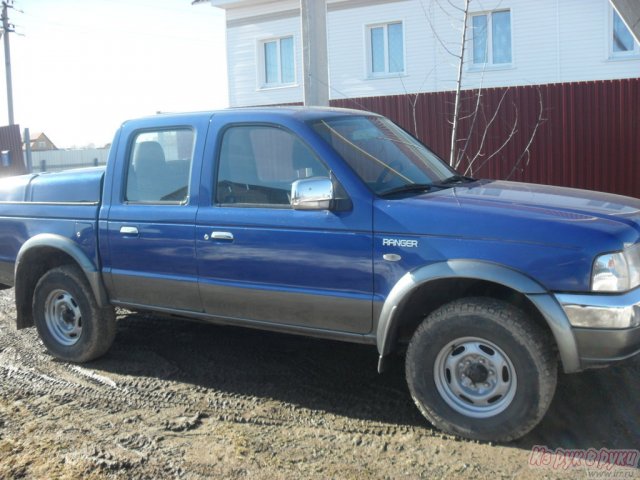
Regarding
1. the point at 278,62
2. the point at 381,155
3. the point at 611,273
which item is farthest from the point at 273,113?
the point at 278,62

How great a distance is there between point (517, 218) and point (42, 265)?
411 cm

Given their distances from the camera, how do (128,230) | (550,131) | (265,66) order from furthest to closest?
(265,66) → (550,131) → (128,230)

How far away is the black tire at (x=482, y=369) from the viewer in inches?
150

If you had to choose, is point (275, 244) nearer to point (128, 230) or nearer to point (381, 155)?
point (381, 155)

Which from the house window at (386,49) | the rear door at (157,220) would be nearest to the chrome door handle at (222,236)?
the rear door at (157,220)

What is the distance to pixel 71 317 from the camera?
5.79 metres

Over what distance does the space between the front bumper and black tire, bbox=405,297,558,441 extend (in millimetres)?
234

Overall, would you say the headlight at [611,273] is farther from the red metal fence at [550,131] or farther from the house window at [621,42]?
the house window at [621,42]

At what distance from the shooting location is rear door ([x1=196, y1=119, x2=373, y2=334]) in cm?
426

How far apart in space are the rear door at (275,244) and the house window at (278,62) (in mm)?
16481

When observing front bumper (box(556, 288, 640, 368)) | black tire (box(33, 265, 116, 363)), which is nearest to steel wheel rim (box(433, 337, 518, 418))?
front bumper (box(556, 288, 640, 368))

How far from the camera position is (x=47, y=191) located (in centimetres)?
586

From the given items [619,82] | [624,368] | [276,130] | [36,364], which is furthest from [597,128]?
[36,364]

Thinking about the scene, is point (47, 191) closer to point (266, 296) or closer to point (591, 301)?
point (266, 296)
